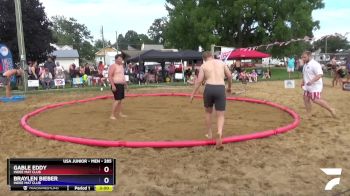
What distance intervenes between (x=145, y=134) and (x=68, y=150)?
142cm

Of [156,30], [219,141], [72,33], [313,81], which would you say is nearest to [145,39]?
[156,30]

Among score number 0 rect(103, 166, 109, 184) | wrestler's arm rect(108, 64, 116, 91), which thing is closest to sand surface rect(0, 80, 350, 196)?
wrestler's arm rect(108, 64, 116, 91)

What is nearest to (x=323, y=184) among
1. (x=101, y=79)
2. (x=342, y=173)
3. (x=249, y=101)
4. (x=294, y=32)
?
(x=342, y=173)

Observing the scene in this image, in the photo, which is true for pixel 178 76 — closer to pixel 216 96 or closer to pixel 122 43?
pixel 216 96

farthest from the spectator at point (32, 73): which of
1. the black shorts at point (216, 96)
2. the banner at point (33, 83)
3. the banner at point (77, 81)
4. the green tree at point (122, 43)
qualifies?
the green tree at point (122, 43)

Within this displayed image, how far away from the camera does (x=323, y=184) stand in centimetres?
457

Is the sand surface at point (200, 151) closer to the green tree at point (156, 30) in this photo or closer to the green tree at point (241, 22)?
the green tree at point (241, 22)

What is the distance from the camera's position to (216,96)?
20.2ft

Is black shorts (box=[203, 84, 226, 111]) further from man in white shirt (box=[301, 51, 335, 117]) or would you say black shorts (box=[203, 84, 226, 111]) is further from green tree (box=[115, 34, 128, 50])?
green tree (box=[115, 34, 128, 50])

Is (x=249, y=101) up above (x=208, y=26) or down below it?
below

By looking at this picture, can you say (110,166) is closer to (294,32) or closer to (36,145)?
(36,145)
